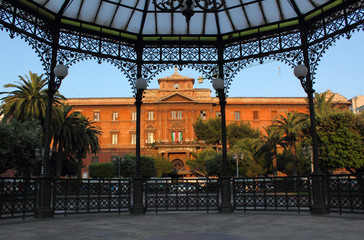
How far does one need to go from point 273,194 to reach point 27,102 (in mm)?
21505

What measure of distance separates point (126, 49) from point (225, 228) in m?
7.34

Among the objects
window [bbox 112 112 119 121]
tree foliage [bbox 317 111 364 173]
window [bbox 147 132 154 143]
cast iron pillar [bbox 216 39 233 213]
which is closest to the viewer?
cast iron pillar [bbox 216 39 233 213]

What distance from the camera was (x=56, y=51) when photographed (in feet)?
33.7

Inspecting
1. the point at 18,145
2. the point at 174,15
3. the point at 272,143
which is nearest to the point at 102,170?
the point at 18,145

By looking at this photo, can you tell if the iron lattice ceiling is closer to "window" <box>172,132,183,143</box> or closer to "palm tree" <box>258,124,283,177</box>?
"palm tree" <box>258,124,283,177</box>

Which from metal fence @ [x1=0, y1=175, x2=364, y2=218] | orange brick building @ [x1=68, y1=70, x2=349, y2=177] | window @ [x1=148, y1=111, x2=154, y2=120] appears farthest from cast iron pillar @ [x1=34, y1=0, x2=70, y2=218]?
window @ [x1=148, y1=111, x2=154, y2=120]

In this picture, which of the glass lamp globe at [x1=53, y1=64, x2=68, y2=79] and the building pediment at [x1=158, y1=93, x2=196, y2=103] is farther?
the building pediment at [x1=158, y1=93, x2=196, y2=103]

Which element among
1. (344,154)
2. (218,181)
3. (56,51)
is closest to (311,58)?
(218,181)

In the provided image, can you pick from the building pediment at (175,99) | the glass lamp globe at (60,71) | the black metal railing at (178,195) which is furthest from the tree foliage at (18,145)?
the building pediment at (175,99)

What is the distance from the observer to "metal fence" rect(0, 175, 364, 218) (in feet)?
28.9

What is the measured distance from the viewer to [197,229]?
679cm

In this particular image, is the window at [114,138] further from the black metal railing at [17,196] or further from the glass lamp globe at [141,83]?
the black metal railing at [17,196]

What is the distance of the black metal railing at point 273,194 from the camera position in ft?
32.1

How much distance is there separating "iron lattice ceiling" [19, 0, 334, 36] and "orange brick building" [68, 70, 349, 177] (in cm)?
4523
